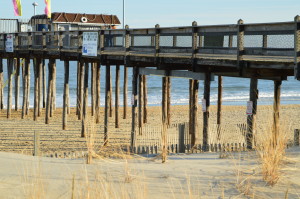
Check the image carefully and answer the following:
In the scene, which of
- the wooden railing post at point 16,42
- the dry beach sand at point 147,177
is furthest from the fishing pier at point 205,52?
the wooden railing post at point 16,42

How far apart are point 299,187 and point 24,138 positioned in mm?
16056

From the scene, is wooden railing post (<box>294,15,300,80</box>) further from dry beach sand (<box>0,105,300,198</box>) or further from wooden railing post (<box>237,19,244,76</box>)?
wooden railing post (<box>237,19,244,76</box>)

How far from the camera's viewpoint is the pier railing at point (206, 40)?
41.2 feet

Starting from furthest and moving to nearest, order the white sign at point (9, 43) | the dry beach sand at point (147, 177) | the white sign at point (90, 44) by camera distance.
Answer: the white sign at point (9, 43) → the white sign at point (90, 44) → the dry beach sand at point (147, 177)

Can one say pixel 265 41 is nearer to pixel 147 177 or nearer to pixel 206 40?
pixel 206 40

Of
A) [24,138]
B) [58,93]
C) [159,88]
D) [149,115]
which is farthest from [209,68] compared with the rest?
[159,88]

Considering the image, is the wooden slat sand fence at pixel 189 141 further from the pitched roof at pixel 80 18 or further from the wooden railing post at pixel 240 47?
the pitched roof at pixel 80 18

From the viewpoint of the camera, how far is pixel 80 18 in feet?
114

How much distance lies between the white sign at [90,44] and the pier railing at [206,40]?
0.64ft

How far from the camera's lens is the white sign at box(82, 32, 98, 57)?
67.4ft

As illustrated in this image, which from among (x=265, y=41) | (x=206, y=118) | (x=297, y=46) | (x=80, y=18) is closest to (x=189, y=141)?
(x=206, y=118)

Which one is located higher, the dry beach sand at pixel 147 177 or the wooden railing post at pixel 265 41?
the wooden railing post at pixel 265 41

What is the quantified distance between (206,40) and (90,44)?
6.73 m

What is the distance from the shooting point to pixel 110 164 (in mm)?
10680
